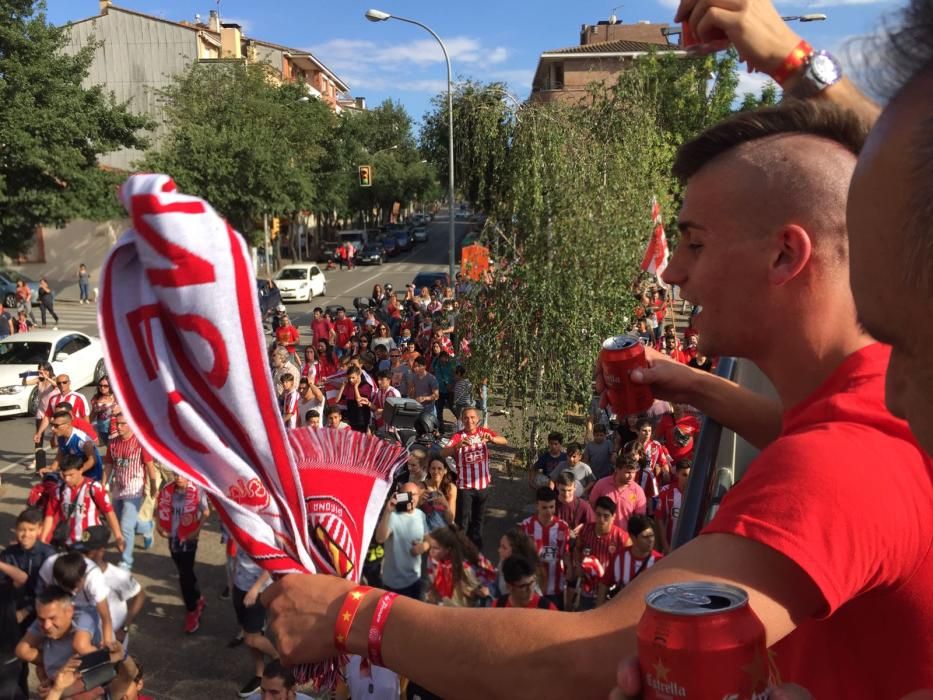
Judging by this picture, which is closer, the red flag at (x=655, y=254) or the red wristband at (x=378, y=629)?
the red wristband at (x=378, y=629)

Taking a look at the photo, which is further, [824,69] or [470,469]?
[470,469]

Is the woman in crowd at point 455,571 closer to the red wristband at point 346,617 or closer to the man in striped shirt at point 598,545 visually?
the man in striped shirt at point 598,545

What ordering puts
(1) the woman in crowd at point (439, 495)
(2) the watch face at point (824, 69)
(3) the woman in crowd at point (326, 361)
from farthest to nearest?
(3) the woman in crowd at point (326, 361) → (1) the woman in crowd at point (439, 495) → (2) the watch face at point (824, 69)

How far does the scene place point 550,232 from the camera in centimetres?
1024

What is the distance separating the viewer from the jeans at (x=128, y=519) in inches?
338

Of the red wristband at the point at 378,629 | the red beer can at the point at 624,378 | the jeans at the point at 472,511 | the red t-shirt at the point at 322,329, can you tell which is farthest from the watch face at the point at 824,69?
the red t-shirt at the point at 322,329

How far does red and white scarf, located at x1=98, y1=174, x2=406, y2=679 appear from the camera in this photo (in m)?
1.49

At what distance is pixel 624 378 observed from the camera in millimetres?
2375

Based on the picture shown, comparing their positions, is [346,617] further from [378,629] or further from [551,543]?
[551,543]

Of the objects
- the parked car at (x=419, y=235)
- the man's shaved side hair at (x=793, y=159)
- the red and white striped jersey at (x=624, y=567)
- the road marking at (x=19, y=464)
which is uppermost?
the parked car at (x=419, y=235)

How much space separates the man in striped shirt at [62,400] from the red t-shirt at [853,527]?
→ 33.9 ft

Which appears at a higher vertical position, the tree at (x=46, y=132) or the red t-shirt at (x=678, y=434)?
the tree at (x=46, y=132)

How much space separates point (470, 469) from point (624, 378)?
6.67 m

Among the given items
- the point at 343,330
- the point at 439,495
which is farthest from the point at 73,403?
the point at 343,330
